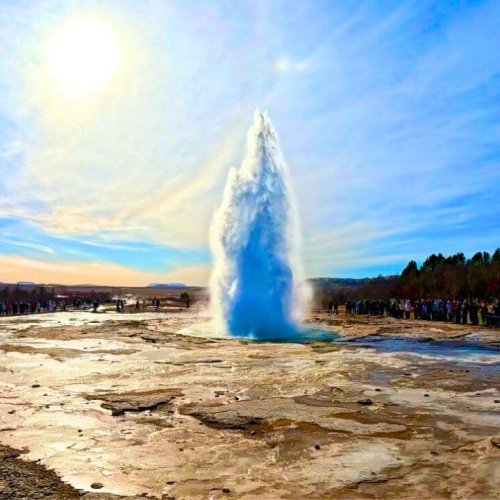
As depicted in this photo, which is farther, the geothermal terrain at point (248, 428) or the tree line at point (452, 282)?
the tree line at point (452, 282)

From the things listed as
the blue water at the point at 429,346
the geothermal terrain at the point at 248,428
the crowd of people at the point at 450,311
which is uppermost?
the crowd of people at the point at 450,311

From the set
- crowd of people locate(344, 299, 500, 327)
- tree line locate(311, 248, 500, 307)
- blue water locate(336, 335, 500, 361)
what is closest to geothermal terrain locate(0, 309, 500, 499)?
blue water locate(336, 335, 500, 361)

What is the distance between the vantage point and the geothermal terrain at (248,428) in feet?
14.3

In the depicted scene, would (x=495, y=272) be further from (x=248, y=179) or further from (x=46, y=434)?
(x=46, y=434)

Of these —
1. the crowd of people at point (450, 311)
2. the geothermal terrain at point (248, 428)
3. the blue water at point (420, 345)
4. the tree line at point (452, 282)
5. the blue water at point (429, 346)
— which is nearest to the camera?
the geothermal terrain at point (248, 428)

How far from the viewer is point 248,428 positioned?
20.6 feet

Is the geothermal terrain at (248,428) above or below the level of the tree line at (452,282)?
below

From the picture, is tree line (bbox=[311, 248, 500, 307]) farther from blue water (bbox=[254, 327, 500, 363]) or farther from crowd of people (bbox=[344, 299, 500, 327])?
blue water (bbox=[254, 327, 500, 363])

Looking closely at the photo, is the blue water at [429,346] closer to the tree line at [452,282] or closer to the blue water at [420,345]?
the blue water at [420,345]

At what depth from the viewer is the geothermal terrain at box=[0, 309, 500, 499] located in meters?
4.36

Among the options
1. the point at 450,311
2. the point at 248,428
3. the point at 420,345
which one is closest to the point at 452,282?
the point at 450,311

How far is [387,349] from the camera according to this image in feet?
51.2

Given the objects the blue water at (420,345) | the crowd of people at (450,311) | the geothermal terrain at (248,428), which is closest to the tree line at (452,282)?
the crowd of people at (450,311)

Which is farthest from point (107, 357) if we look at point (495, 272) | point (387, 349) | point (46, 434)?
point (495, 272)
